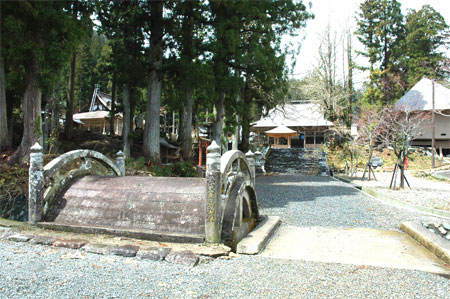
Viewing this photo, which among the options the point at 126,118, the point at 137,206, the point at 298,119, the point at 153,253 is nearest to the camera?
the point at 153,253

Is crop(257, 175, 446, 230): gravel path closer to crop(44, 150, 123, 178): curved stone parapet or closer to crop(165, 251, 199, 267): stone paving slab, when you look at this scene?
crop(165, 251, 199, 267): stone paving slab

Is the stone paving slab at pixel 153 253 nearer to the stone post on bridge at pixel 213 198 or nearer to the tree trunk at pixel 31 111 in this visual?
the stone post on bridge at pixel 213 198

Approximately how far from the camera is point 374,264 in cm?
381

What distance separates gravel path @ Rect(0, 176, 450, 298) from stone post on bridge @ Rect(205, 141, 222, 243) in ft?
1.32

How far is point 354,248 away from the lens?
4.59 m

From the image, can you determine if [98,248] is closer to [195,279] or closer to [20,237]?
[20,237]

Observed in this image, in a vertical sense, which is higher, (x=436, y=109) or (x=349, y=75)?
(x=349, y=75)

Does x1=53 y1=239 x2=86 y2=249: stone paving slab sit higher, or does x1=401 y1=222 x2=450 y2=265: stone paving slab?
x1=53 y1=239 x2=86 y2=249: stone paving slab

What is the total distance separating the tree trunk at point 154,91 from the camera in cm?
1284

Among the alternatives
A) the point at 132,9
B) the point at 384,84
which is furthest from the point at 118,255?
the point at 384,84

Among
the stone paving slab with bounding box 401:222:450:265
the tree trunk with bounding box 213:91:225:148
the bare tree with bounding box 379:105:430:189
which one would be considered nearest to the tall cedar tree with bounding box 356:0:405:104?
the bare tree with bounding box 379:105:430:189

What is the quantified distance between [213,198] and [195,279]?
3.66ft

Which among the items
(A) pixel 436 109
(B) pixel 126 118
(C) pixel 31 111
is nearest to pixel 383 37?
(A) pixel 436 109

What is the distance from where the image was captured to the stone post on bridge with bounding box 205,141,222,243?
4000 millimetres
